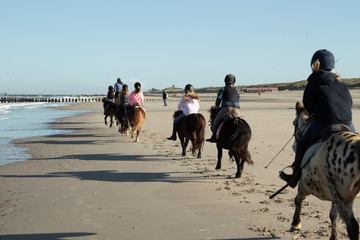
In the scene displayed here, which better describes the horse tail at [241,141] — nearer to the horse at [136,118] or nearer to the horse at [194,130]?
the horse at [194,130]

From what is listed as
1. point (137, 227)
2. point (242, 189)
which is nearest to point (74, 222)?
point (137, 227)

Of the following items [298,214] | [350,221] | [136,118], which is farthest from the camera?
[136,118]

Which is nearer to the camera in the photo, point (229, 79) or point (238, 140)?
point (238, 140)

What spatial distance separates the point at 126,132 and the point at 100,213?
12.2 m

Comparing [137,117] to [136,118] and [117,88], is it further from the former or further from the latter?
[117,88]

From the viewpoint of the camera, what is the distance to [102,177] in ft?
29.4

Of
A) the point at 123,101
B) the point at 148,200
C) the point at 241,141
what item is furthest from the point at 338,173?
the point at 123,101

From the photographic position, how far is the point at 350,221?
400 cm

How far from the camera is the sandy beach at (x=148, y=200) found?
5.36 meters

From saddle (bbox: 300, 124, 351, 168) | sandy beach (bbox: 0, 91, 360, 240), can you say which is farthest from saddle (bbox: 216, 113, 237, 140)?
saddle (bbox: 300, 124, 351, 168)

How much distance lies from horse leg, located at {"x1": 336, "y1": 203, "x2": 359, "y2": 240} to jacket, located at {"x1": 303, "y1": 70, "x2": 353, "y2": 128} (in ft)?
3.83

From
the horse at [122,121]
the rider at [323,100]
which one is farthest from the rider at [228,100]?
the horse at [122,121]

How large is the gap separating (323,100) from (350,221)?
152 centimetres

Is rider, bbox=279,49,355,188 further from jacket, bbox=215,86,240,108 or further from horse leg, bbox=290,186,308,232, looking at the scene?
jacket, bbox=215,86,240,108
